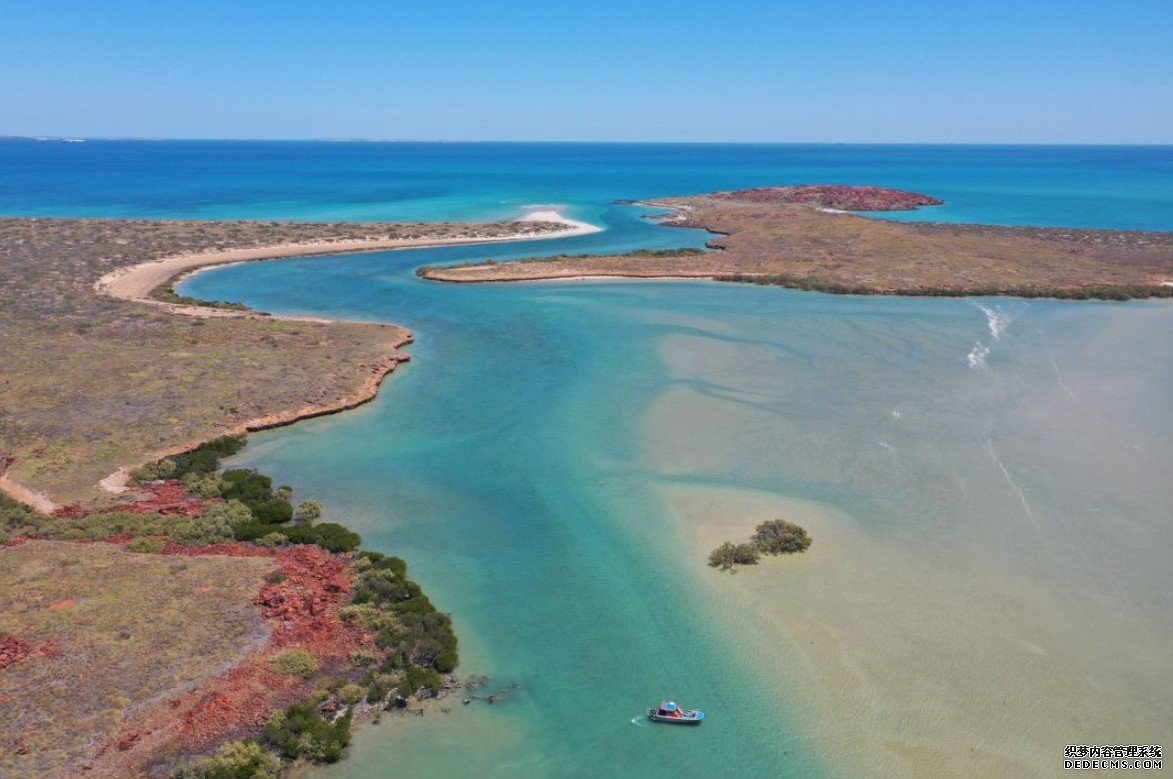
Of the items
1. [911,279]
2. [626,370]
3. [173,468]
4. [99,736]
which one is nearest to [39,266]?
[173,468]

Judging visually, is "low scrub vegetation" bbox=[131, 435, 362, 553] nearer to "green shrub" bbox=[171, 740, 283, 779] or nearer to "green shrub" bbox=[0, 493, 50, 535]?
"green shrub" bbox=[0, 493, 50, 535]

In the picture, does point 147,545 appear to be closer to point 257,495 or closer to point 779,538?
point 257,495

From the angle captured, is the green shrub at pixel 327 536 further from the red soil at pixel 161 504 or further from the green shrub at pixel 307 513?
the red soil at pixel 161 504

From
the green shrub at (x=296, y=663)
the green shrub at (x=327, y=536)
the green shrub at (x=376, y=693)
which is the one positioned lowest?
the green shrub at (x=376, y=693)

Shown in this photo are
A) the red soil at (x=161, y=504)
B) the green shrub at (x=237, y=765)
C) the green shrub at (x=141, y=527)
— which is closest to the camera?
the green shrub at (x=237, y=765)

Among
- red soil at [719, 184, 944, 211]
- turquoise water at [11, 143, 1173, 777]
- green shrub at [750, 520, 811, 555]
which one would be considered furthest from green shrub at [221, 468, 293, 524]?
red soil at [719, 184, 944, 211]

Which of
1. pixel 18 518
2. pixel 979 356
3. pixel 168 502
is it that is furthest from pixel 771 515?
pixel 979 356

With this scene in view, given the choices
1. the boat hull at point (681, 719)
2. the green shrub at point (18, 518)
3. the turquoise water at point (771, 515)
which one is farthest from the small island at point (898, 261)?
the boat hull at point (681, 719)
